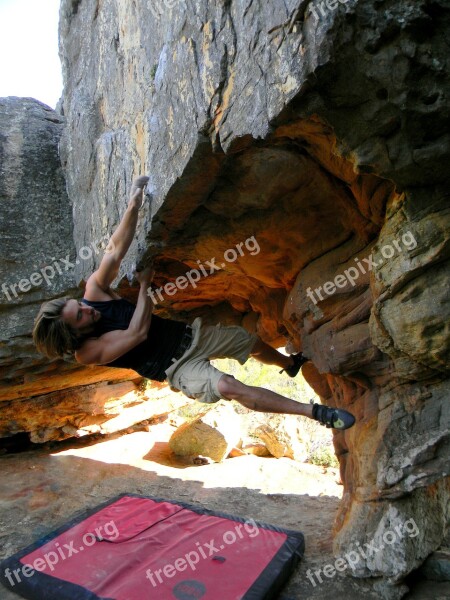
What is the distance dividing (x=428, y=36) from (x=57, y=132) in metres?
5.11

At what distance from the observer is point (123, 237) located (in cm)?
345

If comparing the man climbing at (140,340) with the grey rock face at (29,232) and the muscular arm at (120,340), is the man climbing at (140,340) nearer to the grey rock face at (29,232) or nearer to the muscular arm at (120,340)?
the muscular arm at (120,340)

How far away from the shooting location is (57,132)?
5.80m

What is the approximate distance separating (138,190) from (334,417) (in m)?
2.23

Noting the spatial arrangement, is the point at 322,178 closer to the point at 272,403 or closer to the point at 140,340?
the point at 272,403

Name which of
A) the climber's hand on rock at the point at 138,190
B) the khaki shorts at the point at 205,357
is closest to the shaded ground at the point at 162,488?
the khaki shorts at the point at 205,357

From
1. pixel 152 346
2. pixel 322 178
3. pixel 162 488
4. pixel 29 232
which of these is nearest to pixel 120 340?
pixel 152 346

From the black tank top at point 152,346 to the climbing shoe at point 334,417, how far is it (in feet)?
4.30

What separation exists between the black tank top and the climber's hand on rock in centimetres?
88

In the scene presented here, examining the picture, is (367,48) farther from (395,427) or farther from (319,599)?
(319,599)

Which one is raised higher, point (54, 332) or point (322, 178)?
point (322, 178)

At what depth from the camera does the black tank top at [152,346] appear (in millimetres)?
3711

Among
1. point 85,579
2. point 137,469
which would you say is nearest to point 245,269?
point 85,579

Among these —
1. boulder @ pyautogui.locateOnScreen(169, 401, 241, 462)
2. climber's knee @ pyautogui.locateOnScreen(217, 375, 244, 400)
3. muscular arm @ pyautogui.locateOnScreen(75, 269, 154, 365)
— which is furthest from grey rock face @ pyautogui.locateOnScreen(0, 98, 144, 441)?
boulder @ pyautogui.locateOnScreen(169, 401, 241, 462)
